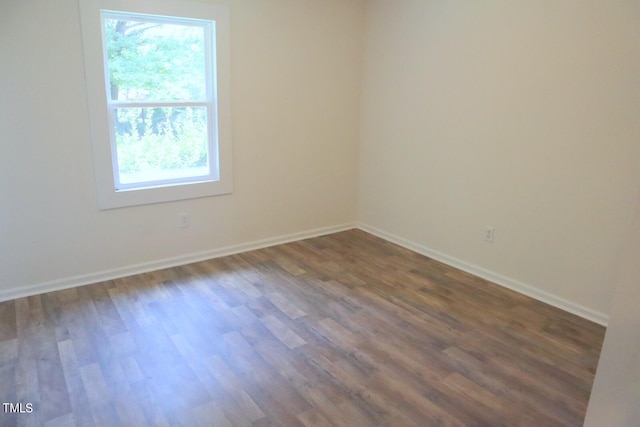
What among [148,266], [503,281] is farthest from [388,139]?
[148,266]

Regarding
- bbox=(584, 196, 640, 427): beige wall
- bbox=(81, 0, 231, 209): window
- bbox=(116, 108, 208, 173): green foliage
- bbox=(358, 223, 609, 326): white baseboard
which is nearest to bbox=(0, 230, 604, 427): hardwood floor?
bbox=(358, 223, 609, 326): white baseboard

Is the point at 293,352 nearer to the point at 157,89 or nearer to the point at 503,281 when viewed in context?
the point at 503,281

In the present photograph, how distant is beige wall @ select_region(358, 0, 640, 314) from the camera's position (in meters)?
2.78

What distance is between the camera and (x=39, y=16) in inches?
113

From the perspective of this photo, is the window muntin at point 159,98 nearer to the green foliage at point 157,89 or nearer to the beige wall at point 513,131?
the green foliage at point 157,89

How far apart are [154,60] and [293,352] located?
7.81 feet

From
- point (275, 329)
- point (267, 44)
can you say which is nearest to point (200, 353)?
point (275, 329)

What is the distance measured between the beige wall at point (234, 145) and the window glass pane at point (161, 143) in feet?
0.83

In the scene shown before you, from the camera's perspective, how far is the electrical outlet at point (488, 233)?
3.56m

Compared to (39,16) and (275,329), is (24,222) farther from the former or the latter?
(275,329)

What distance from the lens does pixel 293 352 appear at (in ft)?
8.44

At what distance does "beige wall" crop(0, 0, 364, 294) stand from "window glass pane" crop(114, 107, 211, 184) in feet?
0.83

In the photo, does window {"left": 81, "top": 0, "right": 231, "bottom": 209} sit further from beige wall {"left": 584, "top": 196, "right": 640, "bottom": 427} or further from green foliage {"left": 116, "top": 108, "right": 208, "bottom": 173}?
beige wall {"left": 584, "top": 196, "right": 640, "bottom": 427}

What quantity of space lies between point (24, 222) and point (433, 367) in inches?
111
